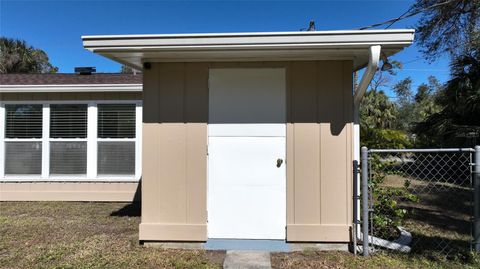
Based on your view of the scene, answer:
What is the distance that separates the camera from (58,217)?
6289 millimetres

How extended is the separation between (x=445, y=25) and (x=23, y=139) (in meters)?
9.65

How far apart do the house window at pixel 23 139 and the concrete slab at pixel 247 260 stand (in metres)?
5.67

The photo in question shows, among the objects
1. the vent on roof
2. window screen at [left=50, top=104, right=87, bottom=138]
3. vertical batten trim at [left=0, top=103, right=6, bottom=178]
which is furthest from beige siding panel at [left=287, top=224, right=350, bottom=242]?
the vent on roof

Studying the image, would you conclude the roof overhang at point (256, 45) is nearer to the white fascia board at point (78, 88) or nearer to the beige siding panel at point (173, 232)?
the beige siding panel at point (173, 232)

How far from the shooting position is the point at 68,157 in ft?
25.7

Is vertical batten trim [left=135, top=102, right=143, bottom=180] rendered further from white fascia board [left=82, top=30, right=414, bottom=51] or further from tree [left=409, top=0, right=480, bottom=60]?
tree [left=409, top=0, right=480, bottom=60]

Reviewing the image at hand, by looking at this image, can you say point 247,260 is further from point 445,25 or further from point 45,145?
point 445,25

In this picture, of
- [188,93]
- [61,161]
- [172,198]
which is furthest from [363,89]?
[61,161]

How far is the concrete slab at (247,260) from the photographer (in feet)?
12.6

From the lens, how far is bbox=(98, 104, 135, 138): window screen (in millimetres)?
7770

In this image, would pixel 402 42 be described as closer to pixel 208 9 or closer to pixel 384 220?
pixel 384 220

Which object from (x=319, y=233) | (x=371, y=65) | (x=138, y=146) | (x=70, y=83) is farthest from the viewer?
(x=70, y=83)

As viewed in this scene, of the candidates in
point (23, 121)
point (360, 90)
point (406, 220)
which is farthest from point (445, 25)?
point (23, 121)

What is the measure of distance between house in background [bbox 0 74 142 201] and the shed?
3475 mm
